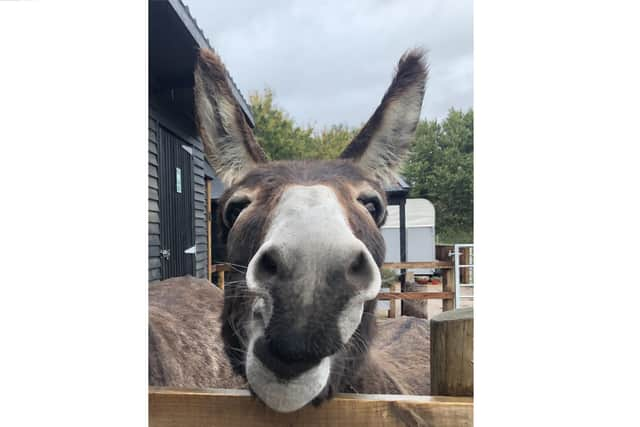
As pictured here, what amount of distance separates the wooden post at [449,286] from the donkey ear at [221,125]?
2.36 feet

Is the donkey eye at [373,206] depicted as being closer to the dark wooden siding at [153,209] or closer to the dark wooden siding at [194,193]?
the dark wooden siding at [194,193]

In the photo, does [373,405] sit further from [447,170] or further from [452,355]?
[447,170]

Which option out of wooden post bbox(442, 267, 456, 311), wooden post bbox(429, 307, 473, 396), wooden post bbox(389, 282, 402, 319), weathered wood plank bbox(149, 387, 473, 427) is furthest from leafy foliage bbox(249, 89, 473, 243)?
weathered wood plank bbox(149, 387, 473, 427)

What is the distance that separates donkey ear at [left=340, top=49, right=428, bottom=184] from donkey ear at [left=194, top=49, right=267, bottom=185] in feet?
1.06

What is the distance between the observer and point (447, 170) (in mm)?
1259

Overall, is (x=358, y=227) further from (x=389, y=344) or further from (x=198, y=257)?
(x=198, y=257)

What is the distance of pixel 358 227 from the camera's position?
1.10 metres

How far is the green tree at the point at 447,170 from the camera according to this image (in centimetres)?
124

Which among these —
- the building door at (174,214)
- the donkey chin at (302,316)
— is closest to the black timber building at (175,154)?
the building door at (174,214)

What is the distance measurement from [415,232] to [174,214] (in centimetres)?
89
